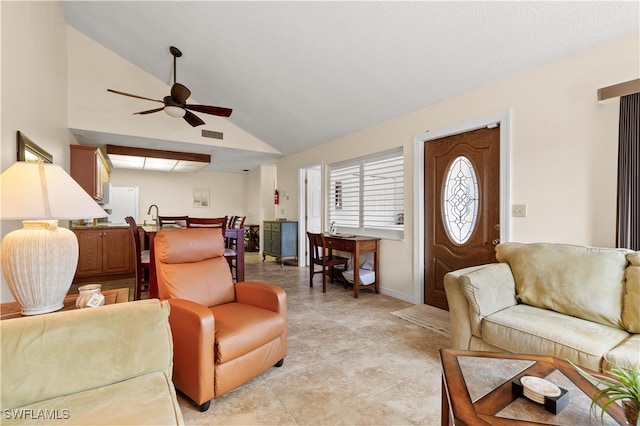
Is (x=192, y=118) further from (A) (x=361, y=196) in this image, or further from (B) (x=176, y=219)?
(A) (x=361, y=196)

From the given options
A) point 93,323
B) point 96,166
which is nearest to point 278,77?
point 96,166

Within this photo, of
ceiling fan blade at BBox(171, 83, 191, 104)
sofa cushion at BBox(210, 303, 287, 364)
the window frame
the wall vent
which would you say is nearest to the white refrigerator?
the wall vent

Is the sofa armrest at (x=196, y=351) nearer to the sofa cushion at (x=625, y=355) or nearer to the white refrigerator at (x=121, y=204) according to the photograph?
the sofa cushion at (x=625, y=355)

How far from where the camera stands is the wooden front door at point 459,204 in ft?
9.75

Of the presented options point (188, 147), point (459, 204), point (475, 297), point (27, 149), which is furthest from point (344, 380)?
point (188, 147)

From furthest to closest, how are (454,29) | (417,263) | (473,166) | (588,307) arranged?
(417,263) → (473,166) → (454,29) → (588,307)

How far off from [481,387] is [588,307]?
139cm

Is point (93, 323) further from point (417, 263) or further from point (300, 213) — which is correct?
point (300, 213)

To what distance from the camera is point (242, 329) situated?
6.12 ft

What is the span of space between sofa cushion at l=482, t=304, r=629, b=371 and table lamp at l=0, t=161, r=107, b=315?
261cm

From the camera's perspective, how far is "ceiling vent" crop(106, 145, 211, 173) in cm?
571

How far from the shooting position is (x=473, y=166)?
123 inches

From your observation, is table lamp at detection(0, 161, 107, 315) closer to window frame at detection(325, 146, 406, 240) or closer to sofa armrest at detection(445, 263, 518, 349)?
sofa armrest at detection(445, 263, 518, 349)

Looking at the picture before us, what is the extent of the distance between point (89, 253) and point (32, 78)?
338cm
